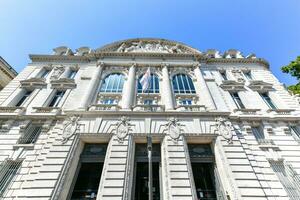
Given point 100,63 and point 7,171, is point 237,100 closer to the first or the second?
point 100,63

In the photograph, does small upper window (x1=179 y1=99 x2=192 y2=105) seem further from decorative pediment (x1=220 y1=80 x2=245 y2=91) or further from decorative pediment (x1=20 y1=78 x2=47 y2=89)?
decorative pediment (x1=20 y1=78 x2=47 y2=89)

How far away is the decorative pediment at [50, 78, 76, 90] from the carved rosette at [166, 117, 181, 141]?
11019 mm

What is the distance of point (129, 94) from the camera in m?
16.3

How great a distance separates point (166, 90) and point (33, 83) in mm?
13842

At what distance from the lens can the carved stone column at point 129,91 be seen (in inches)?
604

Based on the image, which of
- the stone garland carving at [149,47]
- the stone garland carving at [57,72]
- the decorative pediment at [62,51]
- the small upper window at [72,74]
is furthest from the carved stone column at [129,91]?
the decorative pediment at [62,51]

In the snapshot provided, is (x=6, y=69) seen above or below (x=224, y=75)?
above

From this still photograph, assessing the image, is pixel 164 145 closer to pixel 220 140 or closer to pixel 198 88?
pixel 220 140

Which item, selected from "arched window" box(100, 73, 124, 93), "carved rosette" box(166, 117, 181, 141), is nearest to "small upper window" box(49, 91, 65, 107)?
"arched window" box(100, 73, 124, 93)

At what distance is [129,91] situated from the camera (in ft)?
54.8

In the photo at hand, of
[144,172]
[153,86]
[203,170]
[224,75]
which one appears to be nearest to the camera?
[144,172]

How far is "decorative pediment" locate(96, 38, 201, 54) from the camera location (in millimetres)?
23516

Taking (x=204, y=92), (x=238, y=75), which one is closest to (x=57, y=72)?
(x=204, y=92)

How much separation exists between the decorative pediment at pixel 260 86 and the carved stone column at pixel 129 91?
1259 centimetres
